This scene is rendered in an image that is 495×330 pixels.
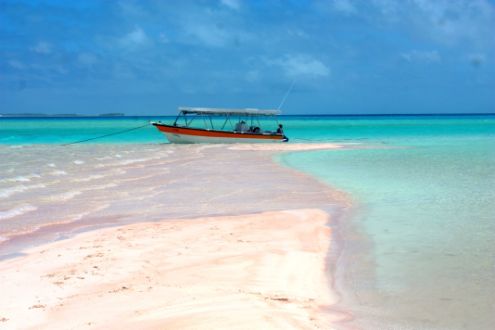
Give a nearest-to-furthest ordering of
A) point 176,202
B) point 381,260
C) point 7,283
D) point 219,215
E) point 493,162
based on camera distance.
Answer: point 7,283
point 381,260
point 219,215
point 176,202
point 493,162

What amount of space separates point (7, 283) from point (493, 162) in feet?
57.4

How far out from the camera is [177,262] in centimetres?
669

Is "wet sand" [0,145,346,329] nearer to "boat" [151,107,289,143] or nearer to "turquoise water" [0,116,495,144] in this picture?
"boat" [151,107,289,143]

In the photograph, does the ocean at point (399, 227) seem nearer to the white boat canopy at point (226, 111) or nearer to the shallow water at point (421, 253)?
the shallow water at point (421, 253)

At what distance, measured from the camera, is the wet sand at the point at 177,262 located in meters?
4.90

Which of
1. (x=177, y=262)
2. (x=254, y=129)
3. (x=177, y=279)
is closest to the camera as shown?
(x=177, y=279)

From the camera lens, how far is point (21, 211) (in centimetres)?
1051

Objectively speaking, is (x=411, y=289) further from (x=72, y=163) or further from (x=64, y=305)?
(x=72, y=163)

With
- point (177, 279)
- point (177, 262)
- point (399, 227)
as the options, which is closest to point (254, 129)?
point (399, 227)

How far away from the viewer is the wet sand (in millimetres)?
4898

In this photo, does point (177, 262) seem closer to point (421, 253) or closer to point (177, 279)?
point (177, 279)

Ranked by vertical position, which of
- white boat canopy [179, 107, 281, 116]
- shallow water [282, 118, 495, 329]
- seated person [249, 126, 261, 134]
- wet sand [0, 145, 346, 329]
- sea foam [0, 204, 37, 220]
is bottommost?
sea foam [0, 204, 37, 220]

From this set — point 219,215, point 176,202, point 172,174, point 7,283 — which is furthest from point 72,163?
point 7,283

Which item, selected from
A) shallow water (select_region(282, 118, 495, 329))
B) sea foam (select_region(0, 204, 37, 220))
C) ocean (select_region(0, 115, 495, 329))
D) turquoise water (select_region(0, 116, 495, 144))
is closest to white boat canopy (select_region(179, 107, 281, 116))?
turquoise water (select_region(0, 116, 495, 144))
